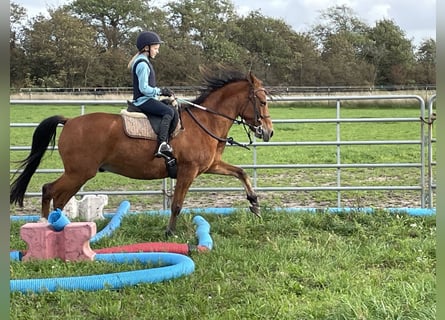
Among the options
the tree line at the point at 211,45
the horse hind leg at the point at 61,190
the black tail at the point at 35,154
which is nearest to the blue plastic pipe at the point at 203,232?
the horse hind leg at the point at 61,190

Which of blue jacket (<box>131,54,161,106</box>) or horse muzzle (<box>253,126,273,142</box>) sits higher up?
blue jacket (<box>131,54,161,106</box>)

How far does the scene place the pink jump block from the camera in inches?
175

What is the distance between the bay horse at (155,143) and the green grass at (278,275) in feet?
1.98

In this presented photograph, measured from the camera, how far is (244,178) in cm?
620

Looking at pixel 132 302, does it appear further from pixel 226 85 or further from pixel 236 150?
pixel 236 150

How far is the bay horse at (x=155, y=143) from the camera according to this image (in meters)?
5.34

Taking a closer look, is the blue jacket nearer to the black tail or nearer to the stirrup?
the stirrup

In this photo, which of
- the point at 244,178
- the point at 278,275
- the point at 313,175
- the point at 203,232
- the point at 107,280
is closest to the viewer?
the point at 107,280

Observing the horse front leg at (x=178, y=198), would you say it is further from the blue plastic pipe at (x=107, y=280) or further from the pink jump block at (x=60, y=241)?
the blue plastic pipe at (x=107, y=280)

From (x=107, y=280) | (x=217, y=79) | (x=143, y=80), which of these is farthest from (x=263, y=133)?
(x=107, y=280)

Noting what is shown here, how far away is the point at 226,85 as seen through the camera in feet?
20.0

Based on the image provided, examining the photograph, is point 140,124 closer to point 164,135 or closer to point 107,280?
point 164,135

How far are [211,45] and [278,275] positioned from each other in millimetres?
38991

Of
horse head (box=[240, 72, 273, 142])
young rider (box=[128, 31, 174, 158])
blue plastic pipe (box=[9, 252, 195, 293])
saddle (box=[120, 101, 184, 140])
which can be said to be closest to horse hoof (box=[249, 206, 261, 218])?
horse head (box=[240, 72, 273, 142])
